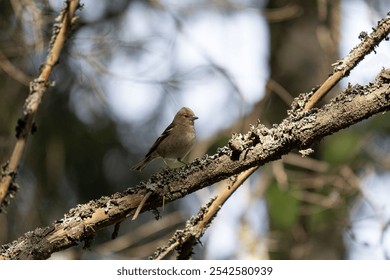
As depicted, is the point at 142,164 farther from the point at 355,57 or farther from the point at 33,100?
the point at 355,57

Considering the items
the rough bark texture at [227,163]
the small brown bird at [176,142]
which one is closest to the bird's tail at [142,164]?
the small brown bird at [176,142]

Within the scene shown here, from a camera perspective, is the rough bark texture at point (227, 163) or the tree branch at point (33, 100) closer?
the rough bark texture at point (227, 163)

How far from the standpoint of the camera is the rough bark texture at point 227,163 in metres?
2.07

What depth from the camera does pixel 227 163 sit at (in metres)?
2.09

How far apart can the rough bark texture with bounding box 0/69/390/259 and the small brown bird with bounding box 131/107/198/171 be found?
1815 mm

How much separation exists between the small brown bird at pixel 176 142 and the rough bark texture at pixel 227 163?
1815 mm

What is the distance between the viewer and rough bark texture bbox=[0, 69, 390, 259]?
2.07 metres

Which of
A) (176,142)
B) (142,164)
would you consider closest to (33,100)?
(176,142)

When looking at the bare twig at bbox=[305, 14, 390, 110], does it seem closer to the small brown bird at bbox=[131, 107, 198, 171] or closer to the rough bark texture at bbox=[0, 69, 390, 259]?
the rough bark texture at bbox=[0, 69, 390, 259]

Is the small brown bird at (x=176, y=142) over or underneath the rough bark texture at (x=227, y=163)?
over

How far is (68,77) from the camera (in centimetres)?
617

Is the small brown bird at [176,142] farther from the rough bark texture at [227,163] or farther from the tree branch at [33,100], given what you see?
the rough bark texture at [227,163]
